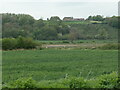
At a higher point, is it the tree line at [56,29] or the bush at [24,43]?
the tree line at [56,29]

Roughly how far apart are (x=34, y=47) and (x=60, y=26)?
37390 millimetres

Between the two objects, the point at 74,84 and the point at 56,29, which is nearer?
the point at 74,84

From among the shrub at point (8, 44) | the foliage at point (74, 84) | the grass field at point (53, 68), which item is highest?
the foliage at point (74, 84)

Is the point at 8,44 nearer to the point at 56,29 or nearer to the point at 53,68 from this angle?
the point at 53,68

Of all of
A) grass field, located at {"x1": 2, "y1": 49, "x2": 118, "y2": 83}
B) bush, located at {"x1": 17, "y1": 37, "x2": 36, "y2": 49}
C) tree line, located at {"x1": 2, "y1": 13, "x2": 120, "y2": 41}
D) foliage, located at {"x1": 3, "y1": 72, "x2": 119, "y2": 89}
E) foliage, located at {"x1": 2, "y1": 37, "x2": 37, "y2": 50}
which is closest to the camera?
foliage, located at {"x1": 3, "y1": 72, "x2": 119, "y2": 89}

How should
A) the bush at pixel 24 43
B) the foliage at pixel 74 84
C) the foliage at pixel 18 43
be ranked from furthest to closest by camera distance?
the bush at pixel 24 43 → the foliage at pixel 18 43 → the foliage at pixel 74 84

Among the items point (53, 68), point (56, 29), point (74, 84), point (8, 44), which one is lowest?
point (53, 68)

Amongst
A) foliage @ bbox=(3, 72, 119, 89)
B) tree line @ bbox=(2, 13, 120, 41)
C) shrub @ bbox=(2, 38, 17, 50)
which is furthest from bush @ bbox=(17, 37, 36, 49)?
foliage @ bbox=(3, 72, 119, 89)

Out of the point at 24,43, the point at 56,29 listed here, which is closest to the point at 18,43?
the point at 24,43

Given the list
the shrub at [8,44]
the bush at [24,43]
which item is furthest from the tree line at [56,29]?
the shrub at [8,44]

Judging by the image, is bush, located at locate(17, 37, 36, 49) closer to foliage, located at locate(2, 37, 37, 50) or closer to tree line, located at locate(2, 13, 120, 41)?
foliage, located at locate(2, 37, 37, 50)

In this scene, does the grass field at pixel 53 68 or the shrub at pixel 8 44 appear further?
the shrub at pixel 8 44

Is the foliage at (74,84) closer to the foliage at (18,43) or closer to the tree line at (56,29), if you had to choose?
the foliage at (18,43)

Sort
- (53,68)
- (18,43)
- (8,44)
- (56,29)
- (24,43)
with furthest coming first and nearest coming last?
(56,29), (24,43), (18,43), (8,44), (53,68)
